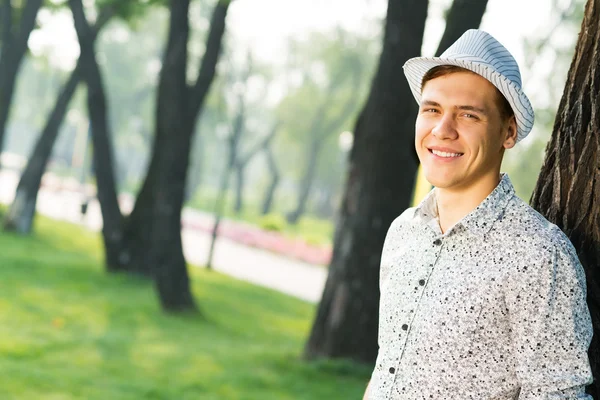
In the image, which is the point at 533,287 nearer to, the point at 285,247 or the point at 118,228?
the point at 118,228

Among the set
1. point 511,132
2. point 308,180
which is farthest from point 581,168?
point 308,180

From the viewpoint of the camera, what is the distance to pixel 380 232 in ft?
27.6

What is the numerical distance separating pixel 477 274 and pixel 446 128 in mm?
402

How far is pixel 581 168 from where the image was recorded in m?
2.89

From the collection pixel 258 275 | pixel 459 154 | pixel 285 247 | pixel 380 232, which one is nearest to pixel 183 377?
pixel 380 232

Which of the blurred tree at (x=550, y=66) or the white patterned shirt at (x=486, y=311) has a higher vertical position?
the blurred tree at (x=550, y=66)

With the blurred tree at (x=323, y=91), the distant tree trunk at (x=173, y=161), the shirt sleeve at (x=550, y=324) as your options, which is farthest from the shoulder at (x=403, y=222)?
the blurred tree at (x=323, y=91)

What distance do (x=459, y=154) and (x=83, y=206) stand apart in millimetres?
20472

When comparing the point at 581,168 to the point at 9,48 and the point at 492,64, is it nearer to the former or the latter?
the point at 492,64

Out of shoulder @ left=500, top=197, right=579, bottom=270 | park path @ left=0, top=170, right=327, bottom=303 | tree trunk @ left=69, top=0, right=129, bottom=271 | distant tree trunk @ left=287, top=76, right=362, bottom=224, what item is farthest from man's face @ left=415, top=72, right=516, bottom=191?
distant tree trunk @ left=287, top=76, right=362, bottom=224

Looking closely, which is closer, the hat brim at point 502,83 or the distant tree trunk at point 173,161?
the hat brim at point 502,83

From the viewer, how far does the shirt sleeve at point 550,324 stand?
2203 millimetres

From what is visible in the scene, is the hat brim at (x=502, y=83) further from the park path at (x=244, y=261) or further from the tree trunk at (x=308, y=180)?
the tree trunk at (x=308, y=180)

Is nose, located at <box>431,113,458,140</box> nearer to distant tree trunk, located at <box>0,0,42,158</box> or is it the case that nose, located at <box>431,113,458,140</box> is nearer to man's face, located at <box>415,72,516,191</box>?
man's face, located at <box>415,72,516,191</box>
